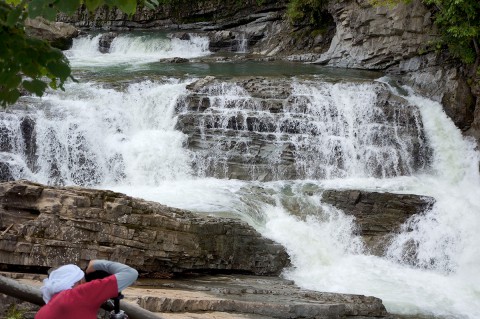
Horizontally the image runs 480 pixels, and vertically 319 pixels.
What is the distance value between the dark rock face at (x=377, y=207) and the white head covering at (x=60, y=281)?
920 centimetres

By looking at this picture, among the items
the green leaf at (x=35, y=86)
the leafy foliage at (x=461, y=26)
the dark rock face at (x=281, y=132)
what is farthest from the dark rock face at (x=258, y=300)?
the leafy foliage at (x=461, y=26)

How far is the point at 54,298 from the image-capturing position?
3.62m

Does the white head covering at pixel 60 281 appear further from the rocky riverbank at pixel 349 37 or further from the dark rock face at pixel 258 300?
the rocky riverbank at pixel 349 37

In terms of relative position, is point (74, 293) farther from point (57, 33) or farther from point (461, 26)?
point (57, 33)

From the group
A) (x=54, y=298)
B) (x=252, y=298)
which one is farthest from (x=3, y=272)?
(x=54, y=298)

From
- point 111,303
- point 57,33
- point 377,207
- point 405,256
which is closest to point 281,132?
point 377,207

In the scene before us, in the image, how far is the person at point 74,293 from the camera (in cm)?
359

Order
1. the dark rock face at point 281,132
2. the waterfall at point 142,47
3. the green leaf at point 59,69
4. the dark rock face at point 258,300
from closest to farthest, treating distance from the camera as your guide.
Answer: the green leaf at point 59,69 → the dark rock face at point 258,300 → the dark rock face at point 281,132 → the waterfall at point 142,47

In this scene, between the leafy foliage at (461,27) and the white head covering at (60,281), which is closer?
the white head covering at (60,281)

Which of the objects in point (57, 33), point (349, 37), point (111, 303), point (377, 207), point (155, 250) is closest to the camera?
point (111, 303)

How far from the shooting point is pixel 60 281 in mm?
3668

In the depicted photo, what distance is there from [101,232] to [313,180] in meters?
7.55

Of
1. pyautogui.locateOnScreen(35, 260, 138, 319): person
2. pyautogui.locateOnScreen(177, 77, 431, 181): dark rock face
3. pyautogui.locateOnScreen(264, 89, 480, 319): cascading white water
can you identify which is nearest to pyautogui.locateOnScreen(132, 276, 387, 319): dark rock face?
pyautogui.locateOnScreen(264, 89, 480, 319): cascading white water

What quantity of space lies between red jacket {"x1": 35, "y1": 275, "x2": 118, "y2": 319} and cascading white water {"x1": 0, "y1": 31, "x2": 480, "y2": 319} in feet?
22.6
